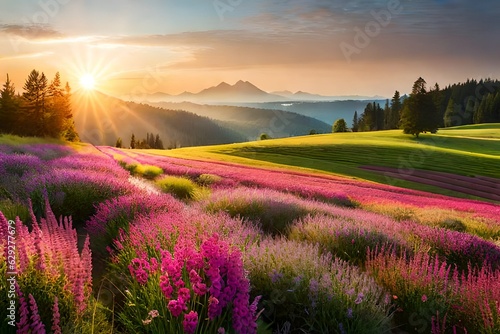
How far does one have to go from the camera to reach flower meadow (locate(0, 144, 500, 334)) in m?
2.96

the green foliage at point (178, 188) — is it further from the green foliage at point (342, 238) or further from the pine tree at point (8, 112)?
the pine tree at point (8, 112)

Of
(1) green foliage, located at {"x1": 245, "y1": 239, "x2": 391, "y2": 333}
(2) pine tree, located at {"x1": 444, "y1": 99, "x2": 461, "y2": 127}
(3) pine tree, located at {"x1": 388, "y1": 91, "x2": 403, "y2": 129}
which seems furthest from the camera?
(2) pine tree, located at {"x1": 444, "y1": 99, "x2": 461, "y2": 127}

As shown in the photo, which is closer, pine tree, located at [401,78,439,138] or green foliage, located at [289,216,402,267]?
green foliage, located at [289,216,402,267]

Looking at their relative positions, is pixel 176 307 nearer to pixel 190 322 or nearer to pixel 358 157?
pixel 190 322

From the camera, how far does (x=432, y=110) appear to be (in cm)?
7925

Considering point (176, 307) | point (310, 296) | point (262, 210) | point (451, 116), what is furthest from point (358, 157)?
point (451, 116)

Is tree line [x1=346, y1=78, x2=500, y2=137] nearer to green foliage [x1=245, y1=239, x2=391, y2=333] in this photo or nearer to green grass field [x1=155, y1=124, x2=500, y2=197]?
green grass field [x1=155, y1=124, x2=500, y2=197]

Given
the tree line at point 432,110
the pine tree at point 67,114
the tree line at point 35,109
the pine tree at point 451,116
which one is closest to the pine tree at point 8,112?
the tree line at point 35,109

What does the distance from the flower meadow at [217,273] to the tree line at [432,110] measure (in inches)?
3132

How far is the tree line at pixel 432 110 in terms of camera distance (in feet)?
262

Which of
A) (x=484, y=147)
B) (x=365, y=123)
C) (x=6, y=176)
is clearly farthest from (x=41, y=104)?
(x=365, y=123)

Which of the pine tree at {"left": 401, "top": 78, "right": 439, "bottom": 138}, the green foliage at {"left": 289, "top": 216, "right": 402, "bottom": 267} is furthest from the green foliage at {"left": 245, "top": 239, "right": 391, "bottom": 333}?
the pine tree at {"left": 401, "top": 78, "right": 439, "bottom": 138}

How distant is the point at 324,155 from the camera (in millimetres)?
55875

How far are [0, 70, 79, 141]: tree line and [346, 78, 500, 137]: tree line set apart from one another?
6973 cm
